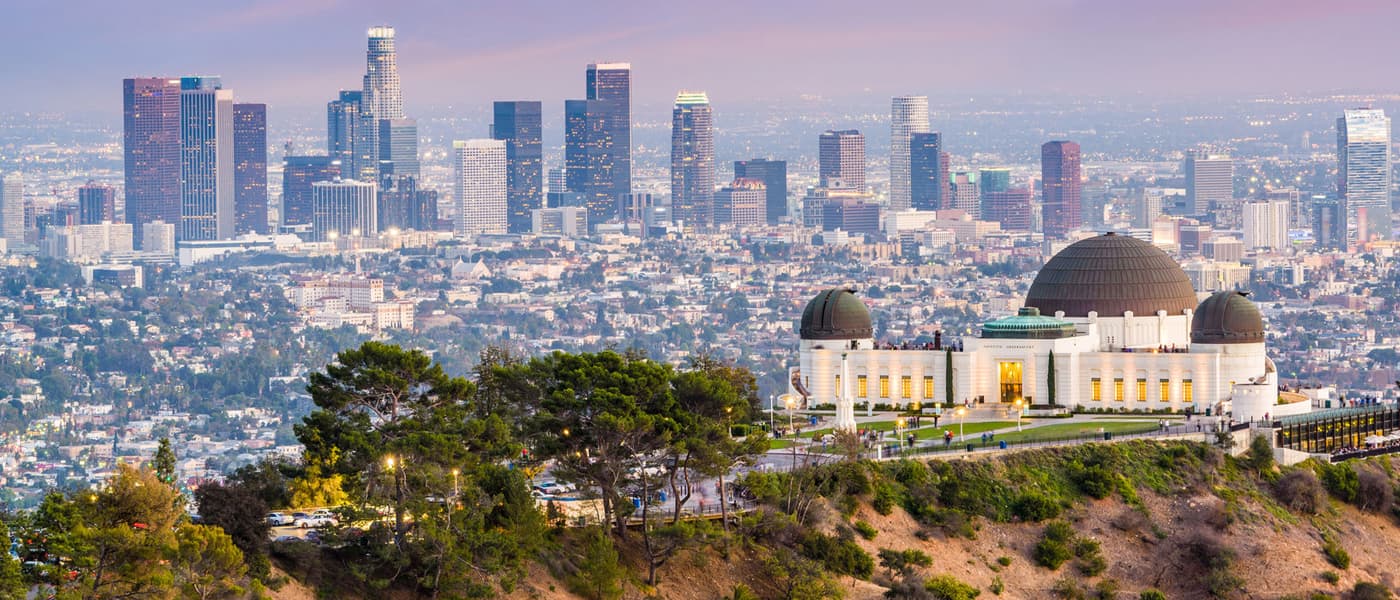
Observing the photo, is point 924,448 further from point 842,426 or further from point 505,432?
point 505,432

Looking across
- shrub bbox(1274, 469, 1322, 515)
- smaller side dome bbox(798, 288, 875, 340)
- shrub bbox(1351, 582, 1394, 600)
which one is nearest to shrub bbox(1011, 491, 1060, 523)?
shrub bbox(1351, 582, 1394, 600)

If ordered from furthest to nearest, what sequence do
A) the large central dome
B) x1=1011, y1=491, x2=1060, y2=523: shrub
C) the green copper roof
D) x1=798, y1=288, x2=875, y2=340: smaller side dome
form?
the large central dome → x1=798, y1=288, x2=875, y2=340: smaller side dome → the green copper roof → x1=1011, y1=491, x2=1060, y2=523: shrub

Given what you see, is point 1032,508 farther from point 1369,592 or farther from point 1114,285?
point 1114,285

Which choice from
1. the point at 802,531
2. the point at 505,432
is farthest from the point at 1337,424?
the point at 505,432

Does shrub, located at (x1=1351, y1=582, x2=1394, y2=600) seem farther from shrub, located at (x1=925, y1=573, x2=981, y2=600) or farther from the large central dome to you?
the large central dome

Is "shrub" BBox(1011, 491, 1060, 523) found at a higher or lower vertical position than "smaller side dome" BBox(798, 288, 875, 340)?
lower

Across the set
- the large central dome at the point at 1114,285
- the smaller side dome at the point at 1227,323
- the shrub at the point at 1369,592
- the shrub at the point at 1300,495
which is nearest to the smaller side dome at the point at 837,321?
the large central dome at the point at 1114,285

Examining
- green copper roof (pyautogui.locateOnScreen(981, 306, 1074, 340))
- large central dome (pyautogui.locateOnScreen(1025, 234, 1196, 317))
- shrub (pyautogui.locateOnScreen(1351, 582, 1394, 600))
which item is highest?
large central dome (pyautogui.locateOnScreen(1025, 234, 1196, 317))

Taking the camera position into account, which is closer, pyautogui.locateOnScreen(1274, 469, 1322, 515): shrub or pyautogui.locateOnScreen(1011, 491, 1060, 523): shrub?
pyautogui.locateOnScreen(1011, 491, 1060, 523): shrub
